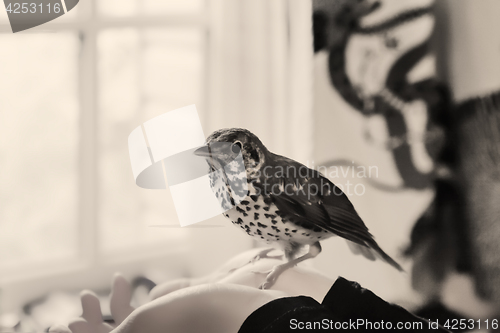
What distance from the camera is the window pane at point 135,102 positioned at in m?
0.53

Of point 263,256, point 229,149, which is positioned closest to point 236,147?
point 229,149

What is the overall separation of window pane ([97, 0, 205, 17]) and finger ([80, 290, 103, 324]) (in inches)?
19.1

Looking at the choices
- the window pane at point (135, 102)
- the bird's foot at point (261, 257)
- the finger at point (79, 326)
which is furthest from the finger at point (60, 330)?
the bird's foot at point (261, 257)

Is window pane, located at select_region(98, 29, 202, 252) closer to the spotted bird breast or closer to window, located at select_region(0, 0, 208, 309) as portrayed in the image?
window, located at select_region(0, 0, 208, 309)

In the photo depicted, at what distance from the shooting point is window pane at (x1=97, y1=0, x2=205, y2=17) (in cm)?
55

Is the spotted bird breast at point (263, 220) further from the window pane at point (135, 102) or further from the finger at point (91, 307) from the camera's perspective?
the finger at point (91, 307)

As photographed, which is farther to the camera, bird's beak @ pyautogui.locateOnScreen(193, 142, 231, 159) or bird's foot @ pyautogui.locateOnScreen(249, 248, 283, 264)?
bird's foot @ pyautogui.locateOnScreen(249, 248, 283, 264)

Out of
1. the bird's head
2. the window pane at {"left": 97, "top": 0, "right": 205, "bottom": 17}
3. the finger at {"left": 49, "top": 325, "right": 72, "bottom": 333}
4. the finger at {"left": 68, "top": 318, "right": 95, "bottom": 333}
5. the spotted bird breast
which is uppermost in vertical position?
the window pane at {"left": 97, "top": 0, "right": 205, "bottom": 17}

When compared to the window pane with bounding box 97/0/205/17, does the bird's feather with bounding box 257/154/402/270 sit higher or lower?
lower

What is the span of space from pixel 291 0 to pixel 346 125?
0.85 feet

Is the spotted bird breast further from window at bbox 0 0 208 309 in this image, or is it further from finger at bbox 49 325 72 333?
finger at bbox 49 325 72 333

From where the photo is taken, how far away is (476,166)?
1.84 feet

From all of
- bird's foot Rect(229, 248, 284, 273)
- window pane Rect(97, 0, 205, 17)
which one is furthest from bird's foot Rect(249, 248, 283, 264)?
window pane Rect(97, 0, 205, 17)

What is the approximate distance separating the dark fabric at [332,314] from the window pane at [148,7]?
511 mm
